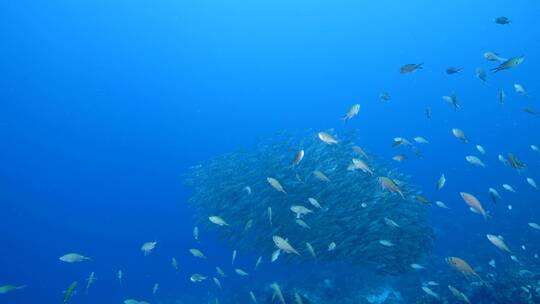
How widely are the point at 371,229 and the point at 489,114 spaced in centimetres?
6370

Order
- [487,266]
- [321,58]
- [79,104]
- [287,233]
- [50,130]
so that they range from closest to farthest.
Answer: [287,233]
[487,266]
[50,130]
[79,104]
[321,58]

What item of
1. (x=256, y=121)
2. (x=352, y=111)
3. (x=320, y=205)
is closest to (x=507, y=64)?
(x=352, y=111)

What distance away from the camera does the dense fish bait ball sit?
33.5 feet

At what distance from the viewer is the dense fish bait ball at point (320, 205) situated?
1022 centimetres

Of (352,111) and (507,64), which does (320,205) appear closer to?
(352,111)

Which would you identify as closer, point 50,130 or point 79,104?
point 50,130

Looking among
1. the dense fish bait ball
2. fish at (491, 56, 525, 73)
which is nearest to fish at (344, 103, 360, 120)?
the dense fish bait ball

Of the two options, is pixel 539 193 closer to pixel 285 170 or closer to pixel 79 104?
pixel 285 170

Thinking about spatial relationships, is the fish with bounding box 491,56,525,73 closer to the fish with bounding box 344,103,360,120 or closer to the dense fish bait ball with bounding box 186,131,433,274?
the fish with bounding box 344,103,360,120

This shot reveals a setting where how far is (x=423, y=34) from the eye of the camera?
15450 centimetres

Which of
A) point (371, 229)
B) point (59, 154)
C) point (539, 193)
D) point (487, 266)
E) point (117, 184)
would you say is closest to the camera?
point (371, 229)

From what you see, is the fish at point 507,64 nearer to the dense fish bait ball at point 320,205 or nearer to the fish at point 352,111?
the fish at point 352,111

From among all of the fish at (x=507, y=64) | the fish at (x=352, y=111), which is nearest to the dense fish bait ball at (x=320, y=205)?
the fish at (x=352, y=111)

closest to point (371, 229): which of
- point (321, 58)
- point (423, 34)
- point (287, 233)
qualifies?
point (287, 233)
